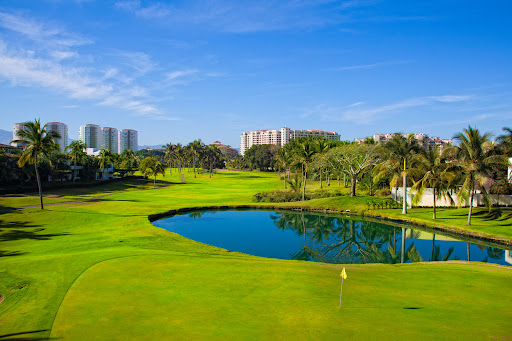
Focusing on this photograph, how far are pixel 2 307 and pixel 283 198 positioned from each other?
167 feet

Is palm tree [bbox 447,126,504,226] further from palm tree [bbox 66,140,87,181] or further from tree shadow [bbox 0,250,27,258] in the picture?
palm tree [bbox 66,140,87,181]

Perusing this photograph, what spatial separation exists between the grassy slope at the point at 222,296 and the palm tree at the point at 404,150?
Answer: 2600 centimetres

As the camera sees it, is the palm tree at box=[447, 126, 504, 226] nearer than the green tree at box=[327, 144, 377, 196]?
Yes

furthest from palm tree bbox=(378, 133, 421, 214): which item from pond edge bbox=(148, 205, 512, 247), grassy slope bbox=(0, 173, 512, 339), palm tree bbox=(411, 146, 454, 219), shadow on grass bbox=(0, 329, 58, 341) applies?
shadow on grass bbox=(0, 329, 58, 341)

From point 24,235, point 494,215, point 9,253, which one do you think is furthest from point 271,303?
point 494,215

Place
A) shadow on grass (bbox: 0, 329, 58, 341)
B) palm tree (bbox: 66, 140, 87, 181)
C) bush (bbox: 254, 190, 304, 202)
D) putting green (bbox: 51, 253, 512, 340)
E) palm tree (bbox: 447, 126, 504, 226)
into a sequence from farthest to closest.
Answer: palm tree (bbox: 66, 140, 87, 181)
bush (bbox: 254, 190, 304, 202)
palm tree (bbox: 447, 126, 504, 226)
putting green (bbox: 51, 253, 512, 340)
shadow on grass (bbox: 0, 329, 58, 341)

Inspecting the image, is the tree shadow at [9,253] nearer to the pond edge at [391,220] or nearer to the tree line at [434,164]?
the pond edge at [391,220]

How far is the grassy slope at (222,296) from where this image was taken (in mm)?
10914

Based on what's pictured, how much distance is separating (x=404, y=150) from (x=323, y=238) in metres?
19.1

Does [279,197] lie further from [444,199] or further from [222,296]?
[222,296]

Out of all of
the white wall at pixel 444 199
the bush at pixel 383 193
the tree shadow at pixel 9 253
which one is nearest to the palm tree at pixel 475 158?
the white wall at pixel 444 199

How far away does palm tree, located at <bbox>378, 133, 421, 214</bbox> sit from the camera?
46250 millimetres

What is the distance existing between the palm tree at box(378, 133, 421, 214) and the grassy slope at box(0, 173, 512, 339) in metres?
26.0

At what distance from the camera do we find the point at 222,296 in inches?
548
